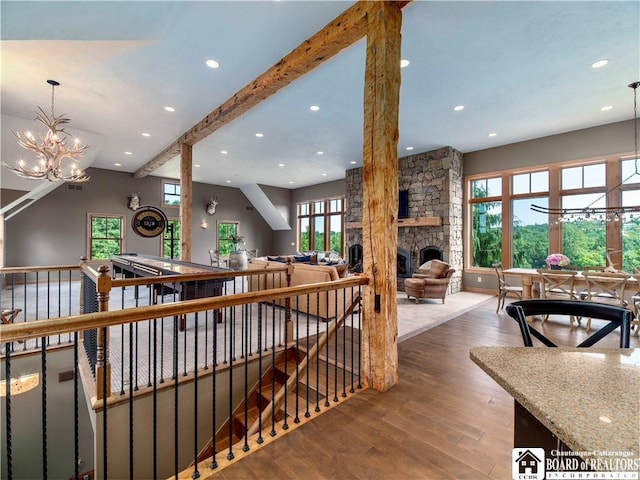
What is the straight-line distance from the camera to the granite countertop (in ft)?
2.05

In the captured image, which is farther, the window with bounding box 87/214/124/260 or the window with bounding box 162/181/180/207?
the window with bounding box 162/181/180/207

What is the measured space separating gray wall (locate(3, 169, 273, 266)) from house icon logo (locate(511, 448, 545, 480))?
11232mm

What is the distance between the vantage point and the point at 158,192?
34.0 feet

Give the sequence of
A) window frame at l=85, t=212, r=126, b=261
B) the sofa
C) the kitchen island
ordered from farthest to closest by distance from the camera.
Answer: window frame at l=85, t=212, r=126, b=261
the sofa
the kitchen island

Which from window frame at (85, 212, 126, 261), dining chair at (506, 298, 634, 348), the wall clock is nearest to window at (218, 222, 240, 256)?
window frame at (85, 212, 126, 261)

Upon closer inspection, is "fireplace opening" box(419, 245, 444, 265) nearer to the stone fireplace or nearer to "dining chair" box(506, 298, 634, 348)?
the stone fireplace

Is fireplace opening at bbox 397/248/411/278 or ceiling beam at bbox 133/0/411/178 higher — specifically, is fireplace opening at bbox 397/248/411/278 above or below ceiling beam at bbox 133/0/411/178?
below

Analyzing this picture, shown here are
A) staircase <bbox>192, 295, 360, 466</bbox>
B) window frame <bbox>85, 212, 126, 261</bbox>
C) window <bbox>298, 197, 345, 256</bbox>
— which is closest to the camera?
staircase <bbox>192, 295, 360, 466</bbox>

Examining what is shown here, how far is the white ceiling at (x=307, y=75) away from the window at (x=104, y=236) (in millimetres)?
3452

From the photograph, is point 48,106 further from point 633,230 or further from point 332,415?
point 633,230

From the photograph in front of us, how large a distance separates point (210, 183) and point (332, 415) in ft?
36.2

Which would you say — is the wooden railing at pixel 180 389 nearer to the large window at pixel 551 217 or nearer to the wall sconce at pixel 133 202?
the large window at pixel 551 217

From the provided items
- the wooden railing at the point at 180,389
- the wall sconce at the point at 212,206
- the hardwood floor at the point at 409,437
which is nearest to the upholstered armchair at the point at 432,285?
the wooden railing at the point at 180,389

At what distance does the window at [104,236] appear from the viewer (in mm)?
9078
